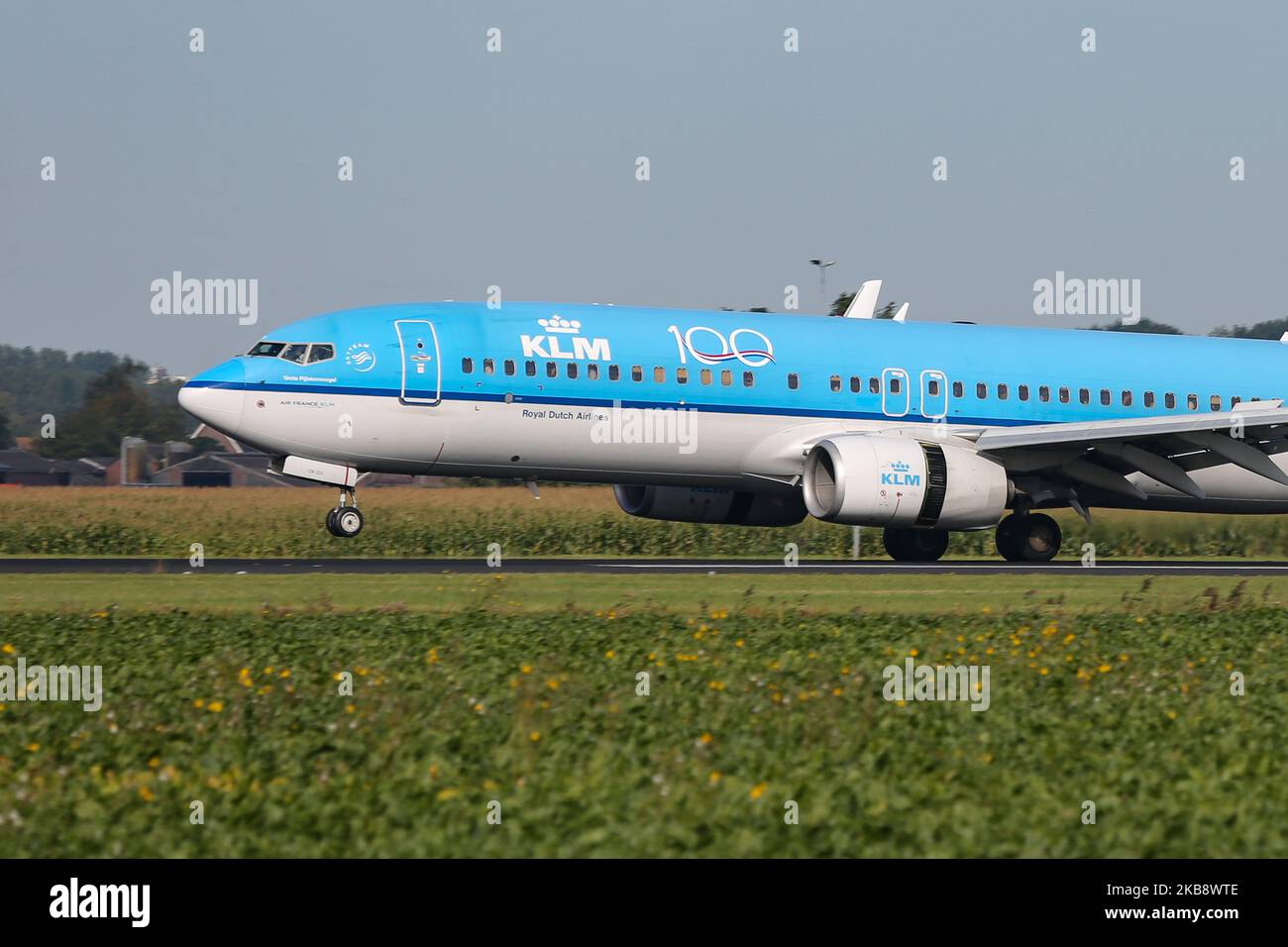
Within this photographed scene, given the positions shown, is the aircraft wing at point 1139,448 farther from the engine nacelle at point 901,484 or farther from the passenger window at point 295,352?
the passenger window at point 295,352

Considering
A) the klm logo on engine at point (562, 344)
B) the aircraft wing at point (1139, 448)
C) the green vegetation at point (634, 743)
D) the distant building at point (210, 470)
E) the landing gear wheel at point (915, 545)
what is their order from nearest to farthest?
the green vegetation at point (634, 743), the klm logo on engine at point (562, 344), the aircraft wing at point (1139, 448), the landing gear wheel at point (915, 545), the distant building at point (210, 470)

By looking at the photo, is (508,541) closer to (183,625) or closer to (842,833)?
(183,625)

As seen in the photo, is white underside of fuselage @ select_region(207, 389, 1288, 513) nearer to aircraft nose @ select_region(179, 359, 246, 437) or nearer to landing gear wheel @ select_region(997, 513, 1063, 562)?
aircraft nose @ select_region(179, 359, 246, 437)

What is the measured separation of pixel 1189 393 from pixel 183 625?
2075cm

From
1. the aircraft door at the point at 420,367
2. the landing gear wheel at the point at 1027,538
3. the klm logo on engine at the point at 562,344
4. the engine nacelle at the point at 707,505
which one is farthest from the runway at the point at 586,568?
the klm logo on engine at the point at 562,344

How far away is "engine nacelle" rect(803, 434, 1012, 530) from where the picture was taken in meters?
25.0

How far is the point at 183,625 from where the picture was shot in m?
16.2

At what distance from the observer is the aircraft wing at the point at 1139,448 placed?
2642 centimetres

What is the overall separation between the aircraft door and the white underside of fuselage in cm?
16

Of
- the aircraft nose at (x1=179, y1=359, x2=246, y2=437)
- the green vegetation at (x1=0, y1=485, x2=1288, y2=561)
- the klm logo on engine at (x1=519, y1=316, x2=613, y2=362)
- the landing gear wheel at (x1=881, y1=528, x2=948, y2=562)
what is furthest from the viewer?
the green vegetation at (x1=0, y1=485, x2=1288, y2=561)

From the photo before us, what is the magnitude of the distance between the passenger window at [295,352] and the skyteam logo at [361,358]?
2.14 feet

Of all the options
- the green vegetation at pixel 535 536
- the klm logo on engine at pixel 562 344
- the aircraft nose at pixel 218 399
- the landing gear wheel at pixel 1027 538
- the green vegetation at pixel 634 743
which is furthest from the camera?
the green vegetation at pixel 535 536

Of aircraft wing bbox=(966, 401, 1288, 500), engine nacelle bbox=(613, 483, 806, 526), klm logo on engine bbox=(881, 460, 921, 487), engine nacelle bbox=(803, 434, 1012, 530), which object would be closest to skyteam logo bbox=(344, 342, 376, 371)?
engine nacelle bbox=(613, 483, 806, 526)
